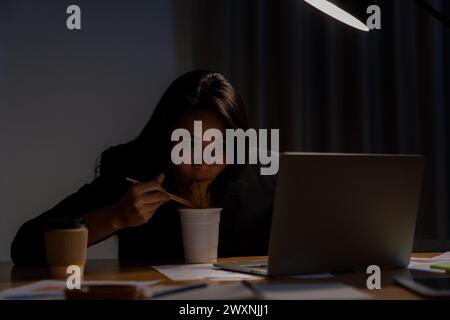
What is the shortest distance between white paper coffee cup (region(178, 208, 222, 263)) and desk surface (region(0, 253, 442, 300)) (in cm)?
11

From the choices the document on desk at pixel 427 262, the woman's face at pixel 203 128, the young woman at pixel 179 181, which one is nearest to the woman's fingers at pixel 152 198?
the young woman at pixel 179 181

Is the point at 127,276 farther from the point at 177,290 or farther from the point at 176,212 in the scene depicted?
the point at 176,212

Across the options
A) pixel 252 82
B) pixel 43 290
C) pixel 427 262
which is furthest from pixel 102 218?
pixel 252 82

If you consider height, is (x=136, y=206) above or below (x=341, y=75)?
below

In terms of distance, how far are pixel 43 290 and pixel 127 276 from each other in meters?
→ 0.20

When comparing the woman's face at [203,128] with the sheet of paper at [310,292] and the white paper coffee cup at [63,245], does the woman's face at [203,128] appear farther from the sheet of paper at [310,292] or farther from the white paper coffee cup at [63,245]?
the sheet of paper at [310,292]

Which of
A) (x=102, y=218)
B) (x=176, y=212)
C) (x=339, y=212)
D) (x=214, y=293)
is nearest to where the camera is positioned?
(x=214, y=293)

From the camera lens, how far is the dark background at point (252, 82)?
2.59 m

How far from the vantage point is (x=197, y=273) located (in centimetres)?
111

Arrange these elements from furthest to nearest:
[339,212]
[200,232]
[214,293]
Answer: [200,232] < [339,212] < [214,293]

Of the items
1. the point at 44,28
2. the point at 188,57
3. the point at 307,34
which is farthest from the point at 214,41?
the point at 44,28

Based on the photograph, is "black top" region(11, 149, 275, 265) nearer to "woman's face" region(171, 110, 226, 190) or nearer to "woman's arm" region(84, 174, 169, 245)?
"woman's face" region(171, 110, 226, 190)

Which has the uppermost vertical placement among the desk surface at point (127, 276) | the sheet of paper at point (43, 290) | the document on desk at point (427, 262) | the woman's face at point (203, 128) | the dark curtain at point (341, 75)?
the dark curtain at point (341, 75)

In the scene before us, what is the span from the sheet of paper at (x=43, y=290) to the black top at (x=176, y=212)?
2.03ft
